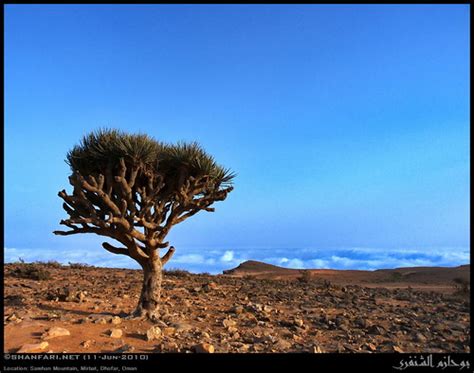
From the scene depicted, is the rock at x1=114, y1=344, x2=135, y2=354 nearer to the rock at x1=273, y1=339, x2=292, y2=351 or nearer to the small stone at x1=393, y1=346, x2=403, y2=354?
the rock at x1=273, y1=339, x2=292, y2=351

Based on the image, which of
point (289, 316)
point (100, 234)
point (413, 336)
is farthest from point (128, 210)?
point (413, 336)

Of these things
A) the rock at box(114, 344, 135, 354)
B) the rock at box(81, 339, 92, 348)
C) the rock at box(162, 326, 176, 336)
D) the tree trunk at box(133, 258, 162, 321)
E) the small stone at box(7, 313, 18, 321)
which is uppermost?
Result: the tree trunk at box(133, 258, 162, 321)

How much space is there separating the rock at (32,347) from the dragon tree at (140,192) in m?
3.23

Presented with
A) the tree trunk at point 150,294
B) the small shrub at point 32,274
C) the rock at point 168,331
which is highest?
the small shrub at point 32,274

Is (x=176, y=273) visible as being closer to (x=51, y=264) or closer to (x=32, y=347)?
(x=51, y=264)

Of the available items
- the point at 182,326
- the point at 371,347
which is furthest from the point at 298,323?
the point at 182,326

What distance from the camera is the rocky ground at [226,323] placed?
25.2 feet

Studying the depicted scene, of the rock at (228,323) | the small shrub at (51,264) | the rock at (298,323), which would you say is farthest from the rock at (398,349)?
the small shrub at (51,264)

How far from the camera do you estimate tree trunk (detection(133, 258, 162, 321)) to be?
1016 centimetres

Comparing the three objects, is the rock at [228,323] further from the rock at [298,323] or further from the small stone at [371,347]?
the small stone at [371,347]

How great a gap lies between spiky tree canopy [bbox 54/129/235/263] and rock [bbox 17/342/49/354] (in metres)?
3.26

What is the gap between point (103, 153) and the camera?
10.2 m

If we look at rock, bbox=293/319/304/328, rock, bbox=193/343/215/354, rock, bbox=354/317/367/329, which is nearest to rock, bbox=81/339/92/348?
rock, bbox=193/343/215/354

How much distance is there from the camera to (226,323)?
9539 mm
